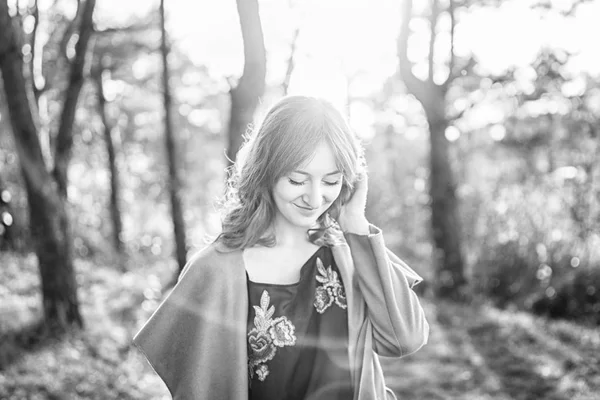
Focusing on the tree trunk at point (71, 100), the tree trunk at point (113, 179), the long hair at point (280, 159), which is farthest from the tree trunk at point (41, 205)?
the tree trunk at point (113, 179)

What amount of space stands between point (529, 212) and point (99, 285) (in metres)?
6.62

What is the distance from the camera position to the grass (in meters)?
5.78

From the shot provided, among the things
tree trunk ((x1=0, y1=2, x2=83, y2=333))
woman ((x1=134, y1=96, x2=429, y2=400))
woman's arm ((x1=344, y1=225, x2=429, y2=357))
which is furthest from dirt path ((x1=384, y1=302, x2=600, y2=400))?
woman ((x1=134, y1=96, x2=429, y2=400))

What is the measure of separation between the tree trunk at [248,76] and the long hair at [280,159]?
2956 millimetres

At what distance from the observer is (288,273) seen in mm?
2451

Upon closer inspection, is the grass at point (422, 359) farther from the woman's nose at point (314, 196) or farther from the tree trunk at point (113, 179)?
the tree trunk at point (113, 179)

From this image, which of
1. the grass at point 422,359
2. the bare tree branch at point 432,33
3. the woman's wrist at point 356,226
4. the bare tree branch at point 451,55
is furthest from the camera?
the bare tree branch at point 432,33

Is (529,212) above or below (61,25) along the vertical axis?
below

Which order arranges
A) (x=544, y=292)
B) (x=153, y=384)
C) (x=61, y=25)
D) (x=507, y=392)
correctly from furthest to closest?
(x=61, y=25), (x=544, y=292), (x=153, y=384), (x=507, y=392)

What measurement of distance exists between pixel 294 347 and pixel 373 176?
14.3m

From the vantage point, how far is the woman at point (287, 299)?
226 cm

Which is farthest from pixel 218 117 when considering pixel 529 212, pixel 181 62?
pixel 529 212

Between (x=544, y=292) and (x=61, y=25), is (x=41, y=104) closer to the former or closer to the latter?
(x=61, y=25)

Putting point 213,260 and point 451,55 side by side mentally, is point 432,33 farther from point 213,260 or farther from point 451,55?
point 213,260
